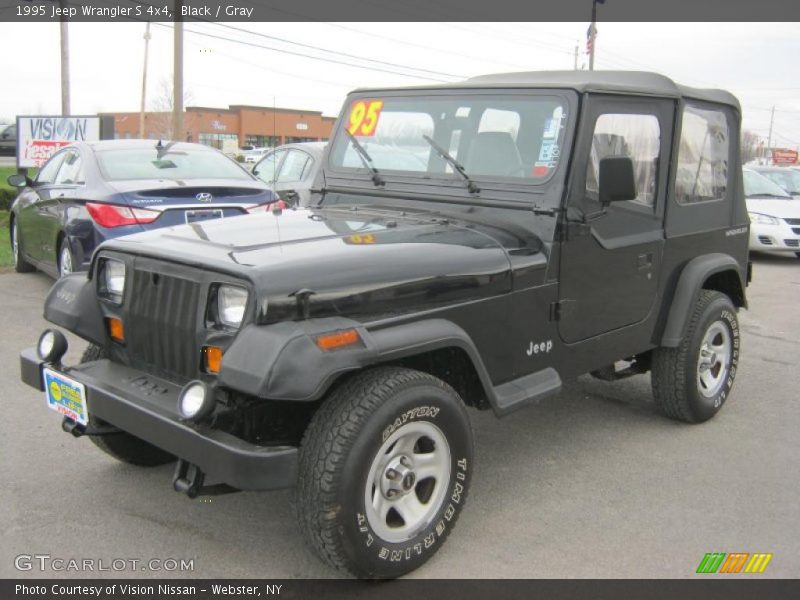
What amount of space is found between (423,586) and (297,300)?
1232 millimetres

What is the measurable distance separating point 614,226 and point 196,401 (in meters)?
2.43

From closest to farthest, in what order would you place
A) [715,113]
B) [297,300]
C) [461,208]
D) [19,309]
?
1. [297,300]
2. [461,208]
3. [715,113]
4. [19,309]

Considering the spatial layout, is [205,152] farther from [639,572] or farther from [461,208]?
[639,572]

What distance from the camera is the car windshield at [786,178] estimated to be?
1450cm

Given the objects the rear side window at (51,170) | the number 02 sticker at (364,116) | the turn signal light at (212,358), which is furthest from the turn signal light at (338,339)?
the rear side window at (51,170)

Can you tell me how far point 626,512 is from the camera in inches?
148

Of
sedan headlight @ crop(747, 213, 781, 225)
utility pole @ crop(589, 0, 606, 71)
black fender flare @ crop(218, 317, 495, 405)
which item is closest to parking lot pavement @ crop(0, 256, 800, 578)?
black fender flare @ crop(218, 317, 495, 405)

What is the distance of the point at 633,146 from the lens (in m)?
4.32

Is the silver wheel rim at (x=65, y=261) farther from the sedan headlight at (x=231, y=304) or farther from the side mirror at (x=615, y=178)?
the side mirror at (x=615, y=178)

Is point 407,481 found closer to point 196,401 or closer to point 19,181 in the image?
point 196,401

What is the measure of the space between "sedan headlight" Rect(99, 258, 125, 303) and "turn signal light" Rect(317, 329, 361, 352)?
1.24 m

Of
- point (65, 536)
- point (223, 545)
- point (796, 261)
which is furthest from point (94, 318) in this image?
point (796, 261)

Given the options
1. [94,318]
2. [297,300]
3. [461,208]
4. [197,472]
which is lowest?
[197,472]

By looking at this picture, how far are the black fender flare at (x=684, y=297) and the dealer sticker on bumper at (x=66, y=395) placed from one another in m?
3.16
